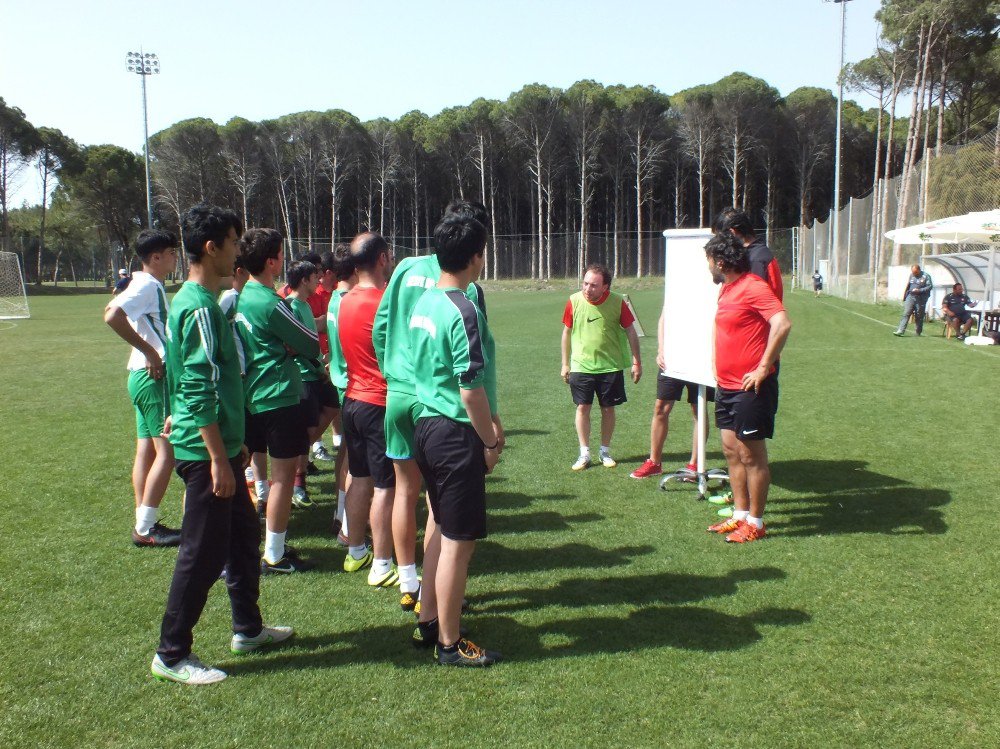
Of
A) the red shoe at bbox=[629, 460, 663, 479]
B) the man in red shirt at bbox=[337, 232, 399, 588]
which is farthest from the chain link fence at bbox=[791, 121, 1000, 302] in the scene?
the man in red shirt at bbox=[337, 232, 399, 588]

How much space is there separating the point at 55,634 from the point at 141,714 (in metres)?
1.02

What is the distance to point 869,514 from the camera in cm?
540

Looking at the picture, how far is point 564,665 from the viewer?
11.1ft

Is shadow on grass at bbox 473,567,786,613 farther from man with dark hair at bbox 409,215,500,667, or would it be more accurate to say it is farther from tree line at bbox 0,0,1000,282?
tree line at bbox 0,0,1000,282

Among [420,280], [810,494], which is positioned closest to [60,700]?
[420,280]

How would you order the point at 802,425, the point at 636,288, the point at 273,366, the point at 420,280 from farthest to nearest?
1. the point at 636,288
2. the point at 802,425
3. the point at 273,366
4. the point at 420,280

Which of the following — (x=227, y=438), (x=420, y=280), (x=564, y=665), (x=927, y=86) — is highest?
(x=927, y=86)

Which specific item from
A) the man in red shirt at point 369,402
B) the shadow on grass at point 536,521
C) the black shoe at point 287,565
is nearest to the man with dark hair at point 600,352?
the shadow on grass at point 536,521

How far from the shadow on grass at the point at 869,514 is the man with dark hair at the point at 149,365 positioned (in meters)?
4.19

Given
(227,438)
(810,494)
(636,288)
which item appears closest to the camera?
(227,438)

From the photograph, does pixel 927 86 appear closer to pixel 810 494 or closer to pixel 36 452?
pixel 810 494

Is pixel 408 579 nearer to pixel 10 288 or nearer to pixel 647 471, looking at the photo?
pixel 647 471

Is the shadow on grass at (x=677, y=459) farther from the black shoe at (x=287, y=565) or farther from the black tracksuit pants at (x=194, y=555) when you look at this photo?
the black tracksuit pants at (x=194, y=555)

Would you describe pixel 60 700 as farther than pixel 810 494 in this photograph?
No
